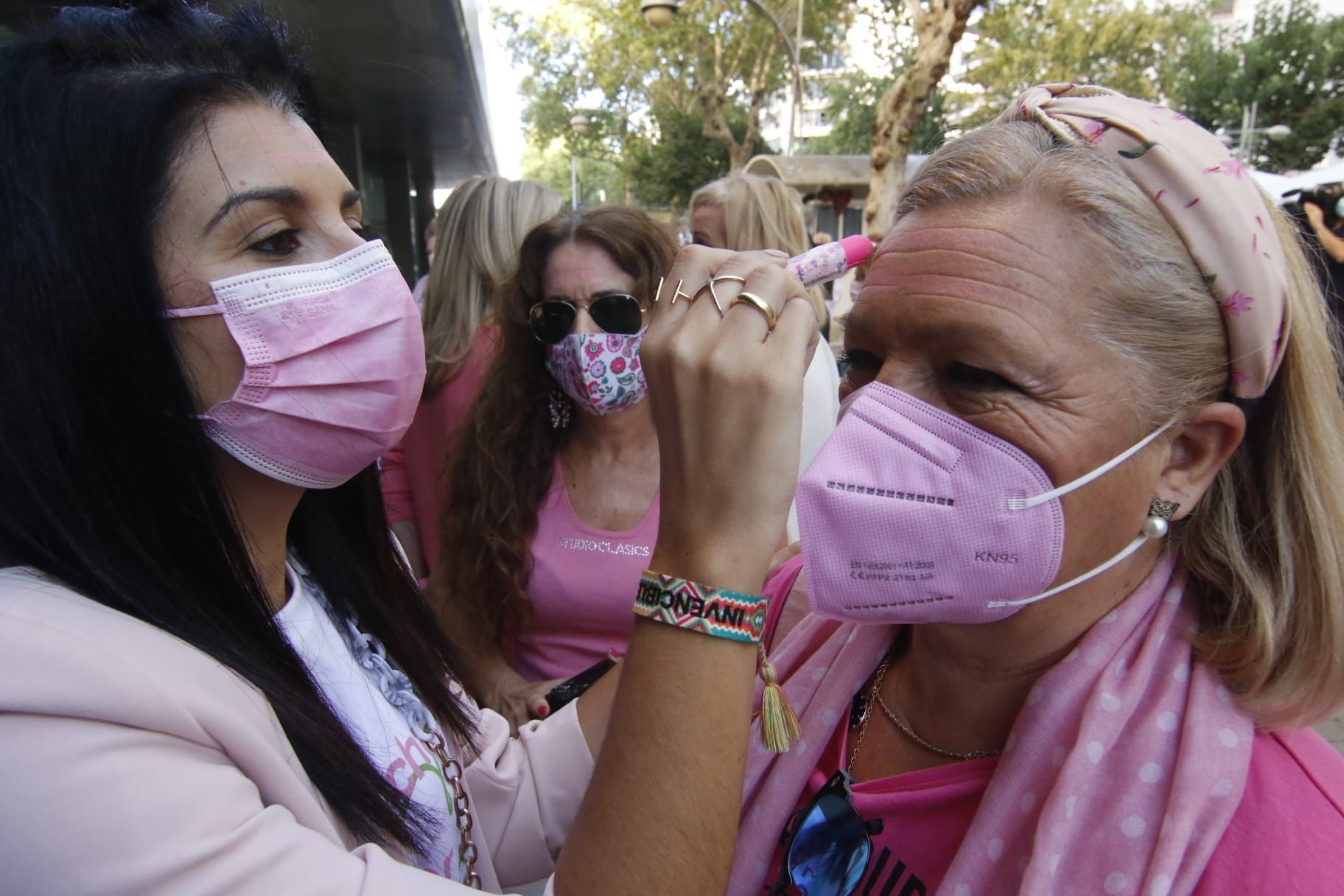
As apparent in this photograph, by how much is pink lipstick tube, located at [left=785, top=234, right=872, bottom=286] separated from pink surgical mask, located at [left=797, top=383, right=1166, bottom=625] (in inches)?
10.8

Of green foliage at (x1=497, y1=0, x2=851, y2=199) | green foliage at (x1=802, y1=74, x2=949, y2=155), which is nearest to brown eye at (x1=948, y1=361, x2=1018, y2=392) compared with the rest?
green foliage at (x1=497, y1=0, x2=851, y2=199)

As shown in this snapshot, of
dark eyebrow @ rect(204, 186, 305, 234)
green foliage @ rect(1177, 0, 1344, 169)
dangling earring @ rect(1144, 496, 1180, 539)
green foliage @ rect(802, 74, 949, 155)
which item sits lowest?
green foliage @ rect(802, 74, 949, 155)

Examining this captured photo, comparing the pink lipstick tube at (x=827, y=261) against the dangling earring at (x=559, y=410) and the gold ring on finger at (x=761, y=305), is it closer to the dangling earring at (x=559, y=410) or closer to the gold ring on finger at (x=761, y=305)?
the gold ring on finger at (x=761, y=305)

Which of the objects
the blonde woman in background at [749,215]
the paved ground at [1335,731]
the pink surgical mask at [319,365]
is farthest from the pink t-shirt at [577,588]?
the paved ground at [1335,731]

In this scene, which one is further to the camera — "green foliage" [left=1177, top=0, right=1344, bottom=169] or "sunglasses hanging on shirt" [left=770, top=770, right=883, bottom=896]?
"green foliage" [left=1177, top=0, right=1344, bottom=169]

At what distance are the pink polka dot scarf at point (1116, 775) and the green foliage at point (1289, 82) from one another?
32.3m

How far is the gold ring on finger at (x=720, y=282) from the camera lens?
3.60ft

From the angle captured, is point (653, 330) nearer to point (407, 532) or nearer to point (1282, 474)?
point (1282, 474)

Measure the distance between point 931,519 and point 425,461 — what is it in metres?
2.21

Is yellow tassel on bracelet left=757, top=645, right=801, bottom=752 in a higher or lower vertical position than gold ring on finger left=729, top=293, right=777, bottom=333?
lower

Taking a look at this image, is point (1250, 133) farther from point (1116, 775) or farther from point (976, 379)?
point (1116, 775)

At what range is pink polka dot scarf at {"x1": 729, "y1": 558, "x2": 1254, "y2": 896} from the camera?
1.02 metres

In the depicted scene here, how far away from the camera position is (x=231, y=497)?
126cm

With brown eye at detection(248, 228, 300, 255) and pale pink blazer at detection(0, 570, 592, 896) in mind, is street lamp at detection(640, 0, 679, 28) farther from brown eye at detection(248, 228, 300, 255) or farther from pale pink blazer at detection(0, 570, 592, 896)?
pale pink blazer at detection(0, 570, 592, 896)
